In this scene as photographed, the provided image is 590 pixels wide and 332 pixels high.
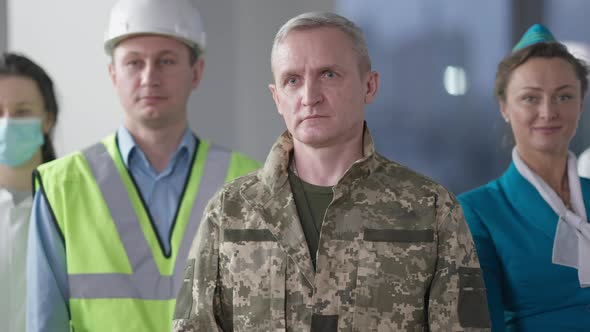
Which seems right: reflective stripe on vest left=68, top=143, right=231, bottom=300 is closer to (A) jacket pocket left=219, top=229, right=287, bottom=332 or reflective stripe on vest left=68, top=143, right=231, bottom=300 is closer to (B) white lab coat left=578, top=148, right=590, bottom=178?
(A) jacket pocket left=219, top=229, right=287, bottom=332

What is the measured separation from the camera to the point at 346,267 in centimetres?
183

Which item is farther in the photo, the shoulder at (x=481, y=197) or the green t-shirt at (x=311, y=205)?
the shoulder at (x=481, y=197)

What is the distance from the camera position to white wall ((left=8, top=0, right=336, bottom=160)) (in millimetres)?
3383

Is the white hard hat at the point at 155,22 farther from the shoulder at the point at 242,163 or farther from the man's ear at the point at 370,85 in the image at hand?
the man's ear at the point at 370,85

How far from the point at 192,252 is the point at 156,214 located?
31.4 inches

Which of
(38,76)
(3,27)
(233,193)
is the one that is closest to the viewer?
(233,193)

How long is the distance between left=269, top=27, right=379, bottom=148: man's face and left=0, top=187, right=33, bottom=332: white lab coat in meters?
1.54

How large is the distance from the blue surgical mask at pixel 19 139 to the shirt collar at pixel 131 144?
0.49 meters

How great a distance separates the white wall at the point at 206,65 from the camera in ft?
11.1

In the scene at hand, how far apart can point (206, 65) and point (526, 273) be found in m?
1.65

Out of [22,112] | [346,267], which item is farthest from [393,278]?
[22,112]

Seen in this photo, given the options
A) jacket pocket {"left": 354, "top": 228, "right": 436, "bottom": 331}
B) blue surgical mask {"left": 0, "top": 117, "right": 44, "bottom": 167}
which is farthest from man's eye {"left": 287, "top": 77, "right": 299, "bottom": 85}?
blue surgical mask {"left": 0, "top": 117, "right": 44, "bottom": 167}

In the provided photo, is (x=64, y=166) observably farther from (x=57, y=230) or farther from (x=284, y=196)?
(x=284, y=196)

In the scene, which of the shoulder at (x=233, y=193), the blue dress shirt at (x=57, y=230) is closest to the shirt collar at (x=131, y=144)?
the blue dress shirt at (x=57, y=230)
